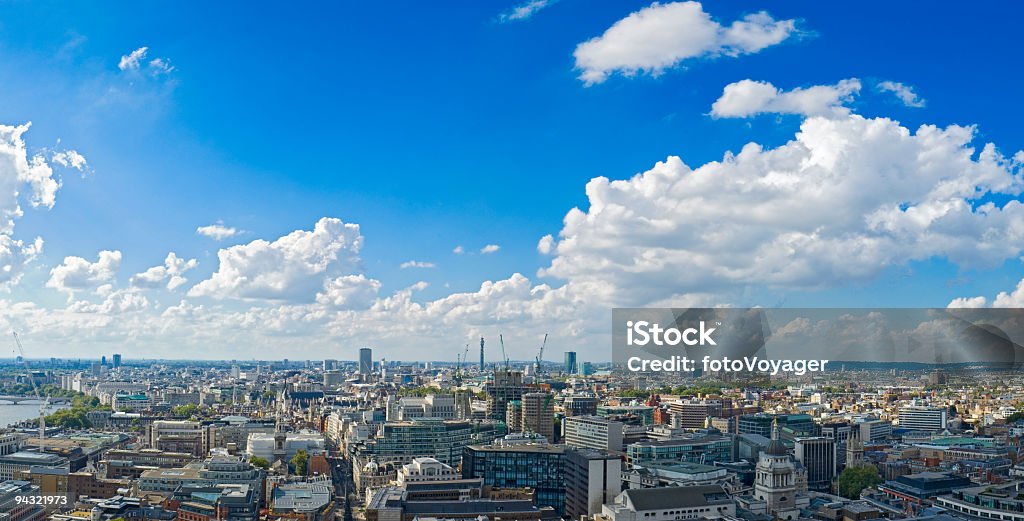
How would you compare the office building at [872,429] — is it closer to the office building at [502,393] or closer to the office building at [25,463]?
the office building at [502,393]

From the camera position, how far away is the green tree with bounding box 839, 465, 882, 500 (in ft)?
142

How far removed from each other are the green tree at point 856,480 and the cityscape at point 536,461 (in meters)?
0.10

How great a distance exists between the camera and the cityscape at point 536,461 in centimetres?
3394

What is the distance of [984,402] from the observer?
8019 cm

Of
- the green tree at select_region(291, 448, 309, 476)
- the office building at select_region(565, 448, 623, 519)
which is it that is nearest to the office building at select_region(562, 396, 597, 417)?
the green tree at select_region(291, 448, 309, 476)

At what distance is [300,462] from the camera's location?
1887 inches

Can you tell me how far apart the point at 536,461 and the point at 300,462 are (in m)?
14.4

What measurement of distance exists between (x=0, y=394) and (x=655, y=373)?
89.8m

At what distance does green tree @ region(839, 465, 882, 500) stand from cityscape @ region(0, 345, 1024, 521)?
96mm

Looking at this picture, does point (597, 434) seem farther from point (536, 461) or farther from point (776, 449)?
point (776, 449)

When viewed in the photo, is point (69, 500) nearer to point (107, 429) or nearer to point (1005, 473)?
point (107, 429)

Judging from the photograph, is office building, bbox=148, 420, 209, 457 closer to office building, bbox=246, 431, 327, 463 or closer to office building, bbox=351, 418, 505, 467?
office building, bbox=246, 431, 327, 463

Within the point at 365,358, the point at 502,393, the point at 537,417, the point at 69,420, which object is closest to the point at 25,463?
the point at 537,417

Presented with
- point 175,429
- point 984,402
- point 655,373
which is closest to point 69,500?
point 175,429
